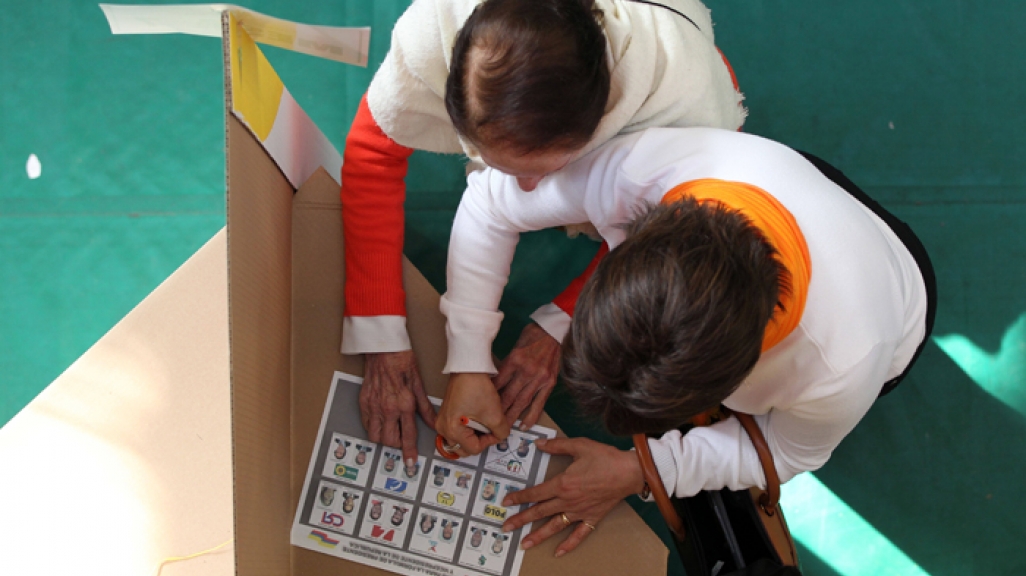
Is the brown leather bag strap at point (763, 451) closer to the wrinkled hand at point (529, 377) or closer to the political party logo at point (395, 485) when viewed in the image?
the wrinkled hand at point (529, 377)

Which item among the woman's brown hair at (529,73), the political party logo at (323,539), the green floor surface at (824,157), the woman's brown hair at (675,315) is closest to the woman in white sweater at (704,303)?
the woman's brown hair at (675,315)

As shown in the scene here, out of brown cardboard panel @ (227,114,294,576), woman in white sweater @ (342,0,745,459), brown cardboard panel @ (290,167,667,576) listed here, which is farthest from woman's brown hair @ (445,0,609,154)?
brown cardboard panel @ (290,167,667,576)

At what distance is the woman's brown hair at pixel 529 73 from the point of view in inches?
19.5

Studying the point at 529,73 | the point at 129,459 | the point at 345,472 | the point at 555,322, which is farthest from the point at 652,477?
the point at 129,459

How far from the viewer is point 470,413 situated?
77cm

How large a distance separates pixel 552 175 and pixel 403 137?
0.19m

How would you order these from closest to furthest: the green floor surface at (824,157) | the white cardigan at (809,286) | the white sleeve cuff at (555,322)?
the white cardigan at (809,286), the white sleeve cuff at (555,322), the green floor surface at (824,157)

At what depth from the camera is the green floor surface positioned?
43.9 inches

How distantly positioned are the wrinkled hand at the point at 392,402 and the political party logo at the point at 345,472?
4 cm

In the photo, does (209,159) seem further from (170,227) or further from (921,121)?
(921,121)

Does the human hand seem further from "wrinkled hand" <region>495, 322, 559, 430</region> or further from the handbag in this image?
the handbag

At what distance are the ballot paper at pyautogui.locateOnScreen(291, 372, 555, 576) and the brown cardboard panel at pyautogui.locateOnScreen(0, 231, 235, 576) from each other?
14 cm

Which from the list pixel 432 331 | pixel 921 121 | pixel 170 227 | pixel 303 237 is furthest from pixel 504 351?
pixel 921 121

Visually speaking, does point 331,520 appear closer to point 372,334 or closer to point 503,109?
point 372,334
